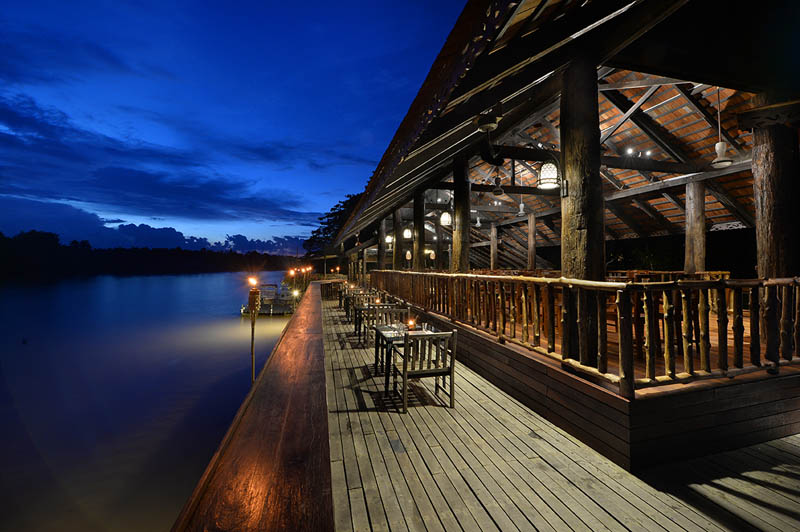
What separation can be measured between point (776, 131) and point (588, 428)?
464 centimetres

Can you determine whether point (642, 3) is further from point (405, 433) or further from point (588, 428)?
point (405, 433)

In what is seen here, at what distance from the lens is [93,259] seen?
408 ft

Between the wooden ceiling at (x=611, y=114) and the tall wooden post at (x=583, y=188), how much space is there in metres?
0.38

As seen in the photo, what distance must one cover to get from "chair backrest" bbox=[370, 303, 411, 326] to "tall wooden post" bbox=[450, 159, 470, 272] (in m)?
2.15

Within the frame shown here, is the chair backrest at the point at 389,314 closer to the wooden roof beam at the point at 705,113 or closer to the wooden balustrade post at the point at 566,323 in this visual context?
the wooden balustrade post at the point at 566,323

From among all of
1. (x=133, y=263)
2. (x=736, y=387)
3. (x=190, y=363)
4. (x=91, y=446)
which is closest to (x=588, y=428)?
(x=736, y=387)

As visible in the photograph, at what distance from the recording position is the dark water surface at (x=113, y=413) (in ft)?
36.1

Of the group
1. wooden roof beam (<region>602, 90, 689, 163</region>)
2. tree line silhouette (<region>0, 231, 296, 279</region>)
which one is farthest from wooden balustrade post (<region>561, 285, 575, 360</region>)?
tree line silhouette (<region>0, 231, 296, 279</region>)

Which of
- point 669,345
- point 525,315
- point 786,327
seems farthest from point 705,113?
point 669,345

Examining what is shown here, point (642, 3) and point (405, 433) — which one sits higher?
point (642, 3)

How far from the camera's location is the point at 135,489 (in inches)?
453

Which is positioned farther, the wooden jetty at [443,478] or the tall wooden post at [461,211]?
the tall wooden post at [461,211]

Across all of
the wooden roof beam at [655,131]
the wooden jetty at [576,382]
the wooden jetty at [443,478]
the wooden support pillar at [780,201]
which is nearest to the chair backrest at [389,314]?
the wooden jetty at [576,382]

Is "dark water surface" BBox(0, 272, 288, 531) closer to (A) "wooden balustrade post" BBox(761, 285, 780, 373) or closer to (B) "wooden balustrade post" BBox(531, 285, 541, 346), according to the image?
(B) "wooden balustrade post" BBox(531, 285, 541, 346)
